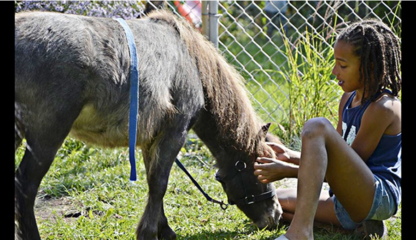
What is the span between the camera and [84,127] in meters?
3.18

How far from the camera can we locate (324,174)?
10.2ft

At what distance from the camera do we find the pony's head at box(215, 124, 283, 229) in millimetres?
3848

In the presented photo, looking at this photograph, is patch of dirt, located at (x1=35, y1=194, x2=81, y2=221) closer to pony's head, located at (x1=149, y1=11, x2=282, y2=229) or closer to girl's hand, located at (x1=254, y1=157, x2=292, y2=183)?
pony's head, located at (x1=149, y1=11, x2=282, y2=229)

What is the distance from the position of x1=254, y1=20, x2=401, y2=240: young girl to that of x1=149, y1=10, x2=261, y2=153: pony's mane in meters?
0.40

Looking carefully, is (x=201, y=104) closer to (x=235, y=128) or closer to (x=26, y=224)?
(x=235, y=128)

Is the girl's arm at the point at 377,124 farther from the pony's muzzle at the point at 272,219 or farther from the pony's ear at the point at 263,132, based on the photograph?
the pony's muzzle at the point at 272,219

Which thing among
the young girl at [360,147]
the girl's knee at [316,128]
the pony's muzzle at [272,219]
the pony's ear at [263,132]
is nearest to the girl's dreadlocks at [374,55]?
the young girl at [360,147]

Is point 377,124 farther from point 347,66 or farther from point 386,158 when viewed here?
point 347,66

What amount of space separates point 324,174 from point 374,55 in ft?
2.52

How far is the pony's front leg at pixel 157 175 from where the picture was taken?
350 centimetres

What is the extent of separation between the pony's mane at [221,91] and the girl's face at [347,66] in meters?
0.76

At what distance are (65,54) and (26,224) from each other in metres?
0.91

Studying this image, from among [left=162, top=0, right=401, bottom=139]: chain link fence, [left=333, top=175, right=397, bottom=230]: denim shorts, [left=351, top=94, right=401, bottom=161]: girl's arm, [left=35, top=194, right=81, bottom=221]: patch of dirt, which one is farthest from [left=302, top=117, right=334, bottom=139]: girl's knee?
[left=35, top=194, right=81, bottom=221]: patch of dirt

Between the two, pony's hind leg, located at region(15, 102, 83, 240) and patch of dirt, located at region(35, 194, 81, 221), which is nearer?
pony's hind leg, located at region(15, 102, 83, 240)
